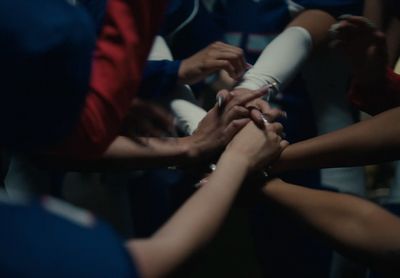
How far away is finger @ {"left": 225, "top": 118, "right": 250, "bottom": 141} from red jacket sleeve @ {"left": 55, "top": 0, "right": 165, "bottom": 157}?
0.63 feet

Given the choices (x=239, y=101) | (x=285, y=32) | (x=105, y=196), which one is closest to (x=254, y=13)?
(x=285, y=32)

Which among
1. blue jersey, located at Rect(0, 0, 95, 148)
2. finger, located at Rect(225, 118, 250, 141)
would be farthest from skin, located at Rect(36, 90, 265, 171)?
blue jersey, located at Rect(0, 0, 95, 148)

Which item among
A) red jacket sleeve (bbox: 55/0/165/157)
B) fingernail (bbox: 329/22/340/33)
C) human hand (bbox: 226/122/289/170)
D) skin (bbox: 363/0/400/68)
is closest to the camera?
red jacket sleeve (bbox: 55/0/165/157)

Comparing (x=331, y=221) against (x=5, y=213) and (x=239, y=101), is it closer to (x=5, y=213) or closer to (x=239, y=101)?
(x=239, y=101)

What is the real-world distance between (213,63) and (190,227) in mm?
383

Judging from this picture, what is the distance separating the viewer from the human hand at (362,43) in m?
0.80

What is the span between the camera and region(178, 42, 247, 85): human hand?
88 centimetres

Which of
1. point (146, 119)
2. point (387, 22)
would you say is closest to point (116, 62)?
point (146, 119)

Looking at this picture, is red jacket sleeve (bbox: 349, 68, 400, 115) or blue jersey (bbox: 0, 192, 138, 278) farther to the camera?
red jacket sleeve (bbox: 349, 68, 400, 115)

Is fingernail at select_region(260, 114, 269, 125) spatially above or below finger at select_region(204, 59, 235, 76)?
above

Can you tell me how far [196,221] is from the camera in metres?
0.57

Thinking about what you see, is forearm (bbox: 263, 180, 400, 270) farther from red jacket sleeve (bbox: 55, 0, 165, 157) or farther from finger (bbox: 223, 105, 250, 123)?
red jacket sleeve (bbox: 55, 0, 165, 157)

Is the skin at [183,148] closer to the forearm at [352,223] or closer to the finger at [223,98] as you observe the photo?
the finger at [223,98]

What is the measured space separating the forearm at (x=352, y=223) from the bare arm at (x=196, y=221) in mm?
73
